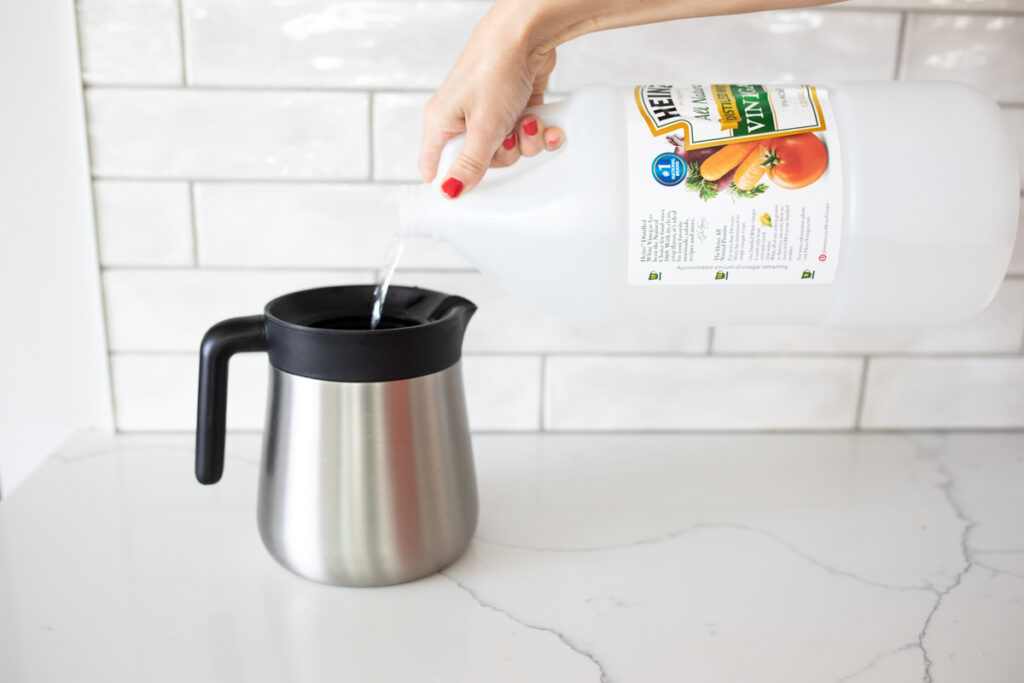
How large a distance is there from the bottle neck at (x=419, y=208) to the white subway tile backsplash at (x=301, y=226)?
25 cm

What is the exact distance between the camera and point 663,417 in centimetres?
94

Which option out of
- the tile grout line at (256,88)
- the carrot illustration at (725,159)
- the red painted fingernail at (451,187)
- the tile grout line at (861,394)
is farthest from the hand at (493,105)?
the tile grout line at (861,394)

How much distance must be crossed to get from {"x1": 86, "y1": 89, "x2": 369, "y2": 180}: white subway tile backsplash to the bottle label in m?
0.35

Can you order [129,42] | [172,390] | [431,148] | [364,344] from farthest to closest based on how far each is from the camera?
[172,390] → [129,42] → [431,148] → [364,344]

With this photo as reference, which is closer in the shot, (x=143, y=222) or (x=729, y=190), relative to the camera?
(x=729, y=190)

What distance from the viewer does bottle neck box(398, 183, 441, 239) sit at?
60 cm

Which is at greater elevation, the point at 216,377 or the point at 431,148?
the point at 431,148

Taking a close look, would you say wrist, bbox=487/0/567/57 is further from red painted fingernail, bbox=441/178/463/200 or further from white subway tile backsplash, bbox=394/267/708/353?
white subway tile backsplash, bbox=394/267/708/353

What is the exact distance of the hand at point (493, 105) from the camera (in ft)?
1.89

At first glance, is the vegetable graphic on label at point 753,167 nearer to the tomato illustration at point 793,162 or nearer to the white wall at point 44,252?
the tomato illustration at point 793,162

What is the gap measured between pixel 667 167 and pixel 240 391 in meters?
0.54

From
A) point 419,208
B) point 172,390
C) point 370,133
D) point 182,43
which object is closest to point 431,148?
point 419,208

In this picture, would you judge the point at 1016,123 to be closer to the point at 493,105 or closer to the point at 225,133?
the point at 493,105

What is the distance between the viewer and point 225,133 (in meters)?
0.82
